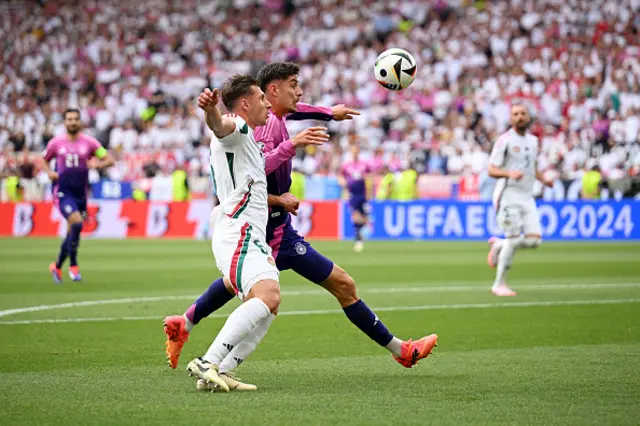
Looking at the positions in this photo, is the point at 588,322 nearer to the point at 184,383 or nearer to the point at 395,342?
the point at 395,342

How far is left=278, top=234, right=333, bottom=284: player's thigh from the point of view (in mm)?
7691

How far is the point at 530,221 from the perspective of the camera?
1450cm

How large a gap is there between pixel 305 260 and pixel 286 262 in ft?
0.49

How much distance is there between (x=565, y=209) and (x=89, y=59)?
22.1 meters

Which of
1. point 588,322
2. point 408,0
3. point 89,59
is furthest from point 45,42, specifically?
point 588,322

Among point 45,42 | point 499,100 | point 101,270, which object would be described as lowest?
point 101,270

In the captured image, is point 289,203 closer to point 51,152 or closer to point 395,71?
point 395,71

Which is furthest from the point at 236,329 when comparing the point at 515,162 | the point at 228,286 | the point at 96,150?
the point at 96,150

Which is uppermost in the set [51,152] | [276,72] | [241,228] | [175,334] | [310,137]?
[276,72]

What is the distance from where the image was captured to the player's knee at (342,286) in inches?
305

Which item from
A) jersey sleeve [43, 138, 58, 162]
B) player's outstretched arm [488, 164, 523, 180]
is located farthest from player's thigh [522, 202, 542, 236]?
jersey sleeve [43, 138, 58, 162]

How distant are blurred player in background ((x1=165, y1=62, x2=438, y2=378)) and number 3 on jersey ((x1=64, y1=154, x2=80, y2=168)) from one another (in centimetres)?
898

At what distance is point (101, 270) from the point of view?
18750mm

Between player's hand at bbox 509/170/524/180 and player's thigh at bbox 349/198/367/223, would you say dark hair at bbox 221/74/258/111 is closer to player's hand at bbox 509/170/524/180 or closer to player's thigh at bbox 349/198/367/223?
player's hand at bbox 509/170/524/180
